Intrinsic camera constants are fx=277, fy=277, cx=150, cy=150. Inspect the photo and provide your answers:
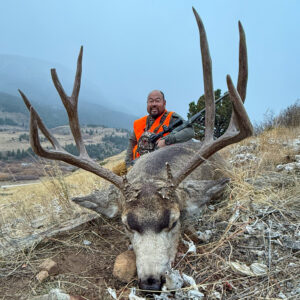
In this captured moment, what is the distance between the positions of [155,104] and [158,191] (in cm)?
355

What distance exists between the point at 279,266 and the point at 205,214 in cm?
136

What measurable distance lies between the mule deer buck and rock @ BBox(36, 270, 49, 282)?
0.87 metres

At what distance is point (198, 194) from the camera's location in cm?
326

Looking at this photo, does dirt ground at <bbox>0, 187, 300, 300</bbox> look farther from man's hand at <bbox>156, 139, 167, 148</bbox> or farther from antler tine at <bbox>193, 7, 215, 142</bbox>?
man's hand at <bbox>156, 139, 167, 148</bbox>

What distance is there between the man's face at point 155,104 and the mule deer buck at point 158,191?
258 centimetres

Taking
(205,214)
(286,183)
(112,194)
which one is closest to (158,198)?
(112,194)

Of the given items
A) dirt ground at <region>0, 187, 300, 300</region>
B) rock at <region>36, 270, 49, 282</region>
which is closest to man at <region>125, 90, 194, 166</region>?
dirt ground at <region>0, 187, 300, 300</region>

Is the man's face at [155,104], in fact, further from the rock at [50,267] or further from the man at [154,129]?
the rock at [50,267]

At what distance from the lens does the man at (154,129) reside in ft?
17.8

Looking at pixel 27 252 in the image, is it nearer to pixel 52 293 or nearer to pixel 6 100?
pixel 52 293

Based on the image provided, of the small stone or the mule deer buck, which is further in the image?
the small stone

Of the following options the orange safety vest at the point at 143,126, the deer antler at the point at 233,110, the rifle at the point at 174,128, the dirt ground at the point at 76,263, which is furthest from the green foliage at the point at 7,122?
the deer antler at the point at 233,110

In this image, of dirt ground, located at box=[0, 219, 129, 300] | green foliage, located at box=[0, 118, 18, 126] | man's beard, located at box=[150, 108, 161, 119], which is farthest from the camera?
green foliage, located at box=[0, 118, 18, 126]

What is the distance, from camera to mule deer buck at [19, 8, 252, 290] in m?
2.52
